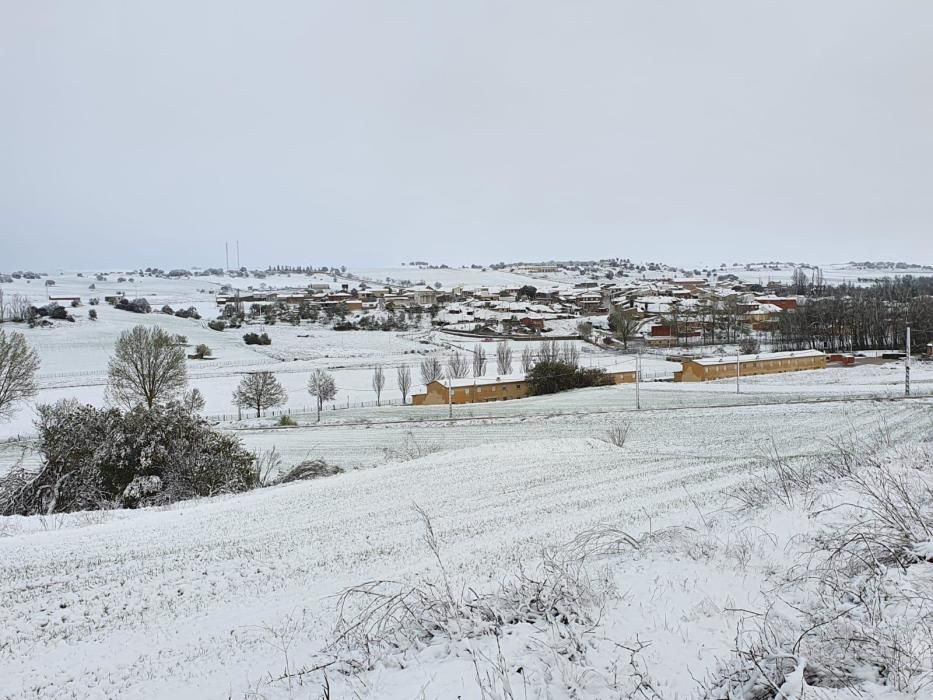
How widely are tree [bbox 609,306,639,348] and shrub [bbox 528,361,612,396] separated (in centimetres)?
3746

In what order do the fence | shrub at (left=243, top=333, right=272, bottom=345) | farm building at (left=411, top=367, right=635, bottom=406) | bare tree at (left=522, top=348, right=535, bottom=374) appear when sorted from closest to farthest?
the fence, farm building at (left=411, top=367, right=635, bottom=406), bare tree at (left=522, top=348, right=535, bottom=374), shrub at (left=243, top=333, right=272, bottom=345)

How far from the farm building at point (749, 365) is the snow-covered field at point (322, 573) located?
45733mm

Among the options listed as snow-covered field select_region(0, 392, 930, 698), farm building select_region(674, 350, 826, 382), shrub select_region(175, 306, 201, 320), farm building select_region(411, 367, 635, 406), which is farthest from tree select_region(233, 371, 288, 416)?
shrub select_region(175, 306, 201, 320)

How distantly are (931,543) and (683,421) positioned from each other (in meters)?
32.4

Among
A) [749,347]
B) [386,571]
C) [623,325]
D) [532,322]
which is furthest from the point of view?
[532,322]

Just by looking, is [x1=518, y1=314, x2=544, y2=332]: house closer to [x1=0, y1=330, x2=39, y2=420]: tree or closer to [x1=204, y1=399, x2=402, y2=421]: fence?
[x1=204, y1=399, x2=402, y2=421]: fence

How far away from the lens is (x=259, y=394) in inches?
2207

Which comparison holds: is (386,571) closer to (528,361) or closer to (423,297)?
(528,361)

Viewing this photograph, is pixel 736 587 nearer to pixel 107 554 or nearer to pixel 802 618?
pixel 802 618

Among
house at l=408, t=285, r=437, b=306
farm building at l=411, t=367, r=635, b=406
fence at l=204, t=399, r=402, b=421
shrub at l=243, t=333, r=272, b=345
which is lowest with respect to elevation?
fence at l=204, t=399, r=402, b=421

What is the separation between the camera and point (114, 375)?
170ft

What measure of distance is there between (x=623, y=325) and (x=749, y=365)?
37865 millimetres

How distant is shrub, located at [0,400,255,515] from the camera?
2119 cm

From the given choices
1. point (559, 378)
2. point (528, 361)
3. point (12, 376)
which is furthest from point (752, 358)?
point (12, 376)
